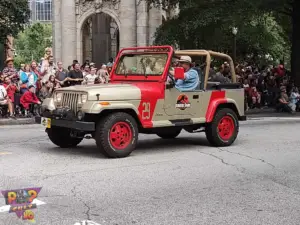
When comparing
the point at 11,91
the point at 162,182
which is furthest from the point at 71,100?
the point at 11,91

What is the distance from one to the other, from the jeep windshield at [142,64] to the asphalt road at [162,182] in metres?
1.49

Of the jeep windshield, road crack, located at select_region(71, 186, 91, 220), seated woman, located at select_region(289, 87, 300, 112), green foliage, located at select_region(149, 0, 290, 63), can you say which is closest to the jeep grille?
the jeep windshield

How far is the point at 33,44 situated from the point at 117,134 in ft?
236

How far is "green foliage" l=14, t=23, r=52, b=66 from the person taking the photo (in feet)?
250

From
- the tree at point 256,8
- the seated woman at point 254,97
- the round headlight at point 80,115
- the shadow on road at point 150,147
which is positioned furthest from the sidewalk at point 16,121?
the seated woman at point 254,97

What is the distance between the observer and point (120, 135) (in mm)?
8812

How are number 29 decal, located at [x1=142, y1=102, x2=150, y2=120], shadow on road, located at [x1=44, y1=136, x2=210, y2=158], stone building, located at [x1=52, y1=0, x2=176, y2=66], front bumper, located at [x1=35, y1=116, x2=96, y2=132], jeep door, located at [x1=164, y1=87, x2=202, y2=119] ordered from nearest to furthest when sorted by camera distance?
1. front bumper, located at [x1=35, y1=116, x2=96, y2=132]
2. number 29 decal, located at [x1=142, y1=102, x2=150, y2=120]
3. jeep door, located at [x1=164, y1=87, x2=202, y2=119]
4. shadow on road, located at [x1=44, y1=136, x2=210, y2=158]
5. stone building, located at [x1=52, y1=0, x2=176, y2=66]

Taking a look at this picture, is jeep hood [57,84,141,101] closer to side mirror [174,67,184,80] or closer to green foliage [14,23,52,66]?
side mirror [174,67,184,80]

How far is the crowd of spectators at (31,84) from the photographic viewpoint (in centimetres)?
1641

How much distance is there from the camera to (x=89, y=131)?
870cm

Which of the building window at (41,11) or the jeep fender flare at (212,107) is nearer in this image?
the jeep fender flare at (212,107)

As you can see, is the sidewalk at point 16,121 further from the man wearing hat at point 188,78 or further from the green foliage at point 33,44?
the green foliage at point 33,44

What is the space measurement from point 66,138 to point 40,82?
750 centimetres

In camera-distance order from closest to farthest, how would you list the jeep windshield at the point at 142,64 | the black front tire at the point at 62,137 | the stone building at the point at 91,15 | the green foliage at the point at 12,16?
1. the jeep windshield at the point at 142,64
2. the black front tire at the point at 62,137
3. the green foliage at the point at 12,16
4. the stone building at the point at 91,15
